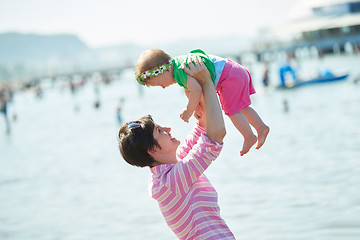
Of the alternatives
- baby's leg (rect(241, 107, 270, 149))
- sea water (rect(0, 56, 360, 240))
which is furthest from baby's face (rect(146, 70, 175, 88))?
sea water (rect(0, 56, 360, 240))

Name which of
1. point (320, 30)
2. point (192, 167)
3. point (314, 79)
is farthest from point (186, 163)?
point (320, 30)

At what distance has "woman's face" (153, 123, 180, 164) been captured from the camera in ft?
8.04

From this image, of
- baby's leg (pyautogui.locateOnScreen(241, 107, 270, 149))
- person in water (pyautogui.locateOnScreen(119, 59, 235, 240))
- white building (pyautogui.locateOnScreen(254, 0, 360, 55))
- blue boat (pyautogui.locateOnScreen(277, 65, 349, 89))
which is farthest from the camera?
white building (pyautogui.locateOnScreen(254, 0, 360, 55))

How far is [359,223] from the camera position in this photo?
716cm

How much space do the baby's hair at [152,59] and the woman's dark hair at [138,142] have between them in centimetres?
27

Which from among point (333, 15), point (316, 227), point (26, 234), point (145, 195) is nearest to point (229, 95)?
point (316, 227)

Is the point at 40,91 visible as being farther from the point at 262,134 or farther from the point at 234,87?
the point at 234,87

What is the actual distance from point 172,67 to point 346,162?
9.29 meters

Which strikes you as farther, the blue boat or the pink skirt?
the blue boat

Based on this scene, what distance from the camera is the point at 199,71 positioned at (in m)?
2.35

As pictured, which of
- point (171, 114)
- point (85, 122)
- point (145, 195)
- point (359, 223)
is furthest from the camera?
point (85, 122)

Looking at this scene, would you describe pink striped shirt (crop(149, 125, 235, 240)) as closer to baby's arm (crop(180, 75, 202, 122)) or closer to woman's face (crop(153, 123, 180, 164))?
woman's face (crop(153, 123, 180, 164))

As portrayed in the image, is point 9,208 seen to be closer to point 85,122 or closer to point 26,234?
point 26,234

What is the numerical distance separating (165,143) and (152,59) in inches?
16.4
